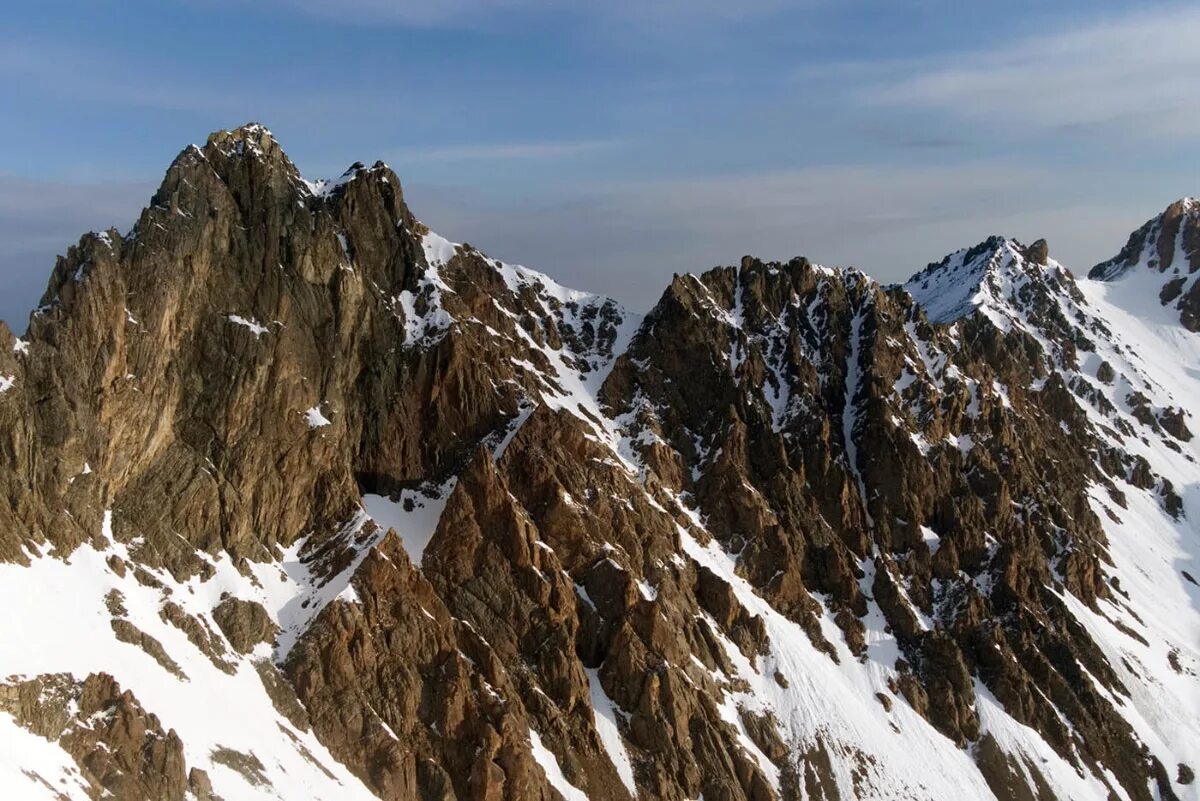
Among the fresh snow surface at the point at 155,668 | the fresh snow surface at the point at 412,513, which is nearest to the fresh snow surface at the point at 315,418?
the fresh snow surface at the point at 412,513

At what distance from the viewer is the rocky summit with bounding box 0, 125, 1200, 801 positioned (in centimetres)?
9362

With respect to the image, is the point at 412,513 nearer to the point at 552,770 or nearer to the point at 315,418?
the point at 315,418

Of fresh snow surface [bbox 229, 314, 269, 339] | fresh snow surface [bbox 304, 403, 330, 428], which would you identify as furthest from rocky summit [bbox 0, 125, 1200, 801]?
fresh snow surface [bbox 229, 314, 269, 339]

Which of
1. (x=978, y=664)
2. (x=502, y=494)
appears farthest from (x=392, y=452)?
(x=978, y=664)

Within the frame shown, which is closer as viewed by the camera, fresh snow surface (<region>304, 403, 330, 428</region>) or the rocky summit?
the rocky summit

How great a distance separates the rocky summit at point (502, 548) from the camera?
9362cm

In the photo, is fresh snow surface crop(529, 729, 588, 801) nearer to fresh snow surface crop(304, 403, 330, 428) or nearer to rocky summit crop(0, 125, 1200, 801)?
rocky summit crop(0, 125, 1200, 801)

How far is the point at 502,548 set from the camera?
115m

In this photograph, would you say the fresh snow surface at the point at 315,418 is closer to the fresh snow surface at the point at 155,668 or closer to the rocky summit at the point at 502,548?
the rocky summit at the point at 502,548

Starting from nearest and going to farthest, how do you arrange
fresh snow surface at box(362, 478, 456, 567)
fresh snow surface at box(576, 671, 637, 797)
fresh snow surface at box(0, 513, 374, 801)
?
fresh snow surface at box(0, 513, 374, 801) < fresh snow surface at box(576, 671, 637, 797) < fresh snow surface at box(362, 478, 456, 567)

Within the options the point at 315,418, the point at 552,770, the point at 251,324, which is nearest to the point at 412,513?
the point at 315,418

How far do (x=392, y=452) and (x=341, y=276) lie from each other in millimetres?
21713

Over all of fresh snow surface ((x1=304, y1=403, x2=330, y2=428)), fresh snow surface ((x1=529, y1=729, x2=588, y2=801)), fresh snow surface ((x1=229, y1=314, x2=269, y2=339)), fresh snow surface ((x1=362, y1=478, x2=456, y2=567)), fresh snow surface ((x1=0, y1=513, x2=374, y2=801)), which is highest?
fresh snow surface ((x1=229, y1=314, x2=269, y2=339))

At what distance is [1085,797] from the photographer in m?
126
